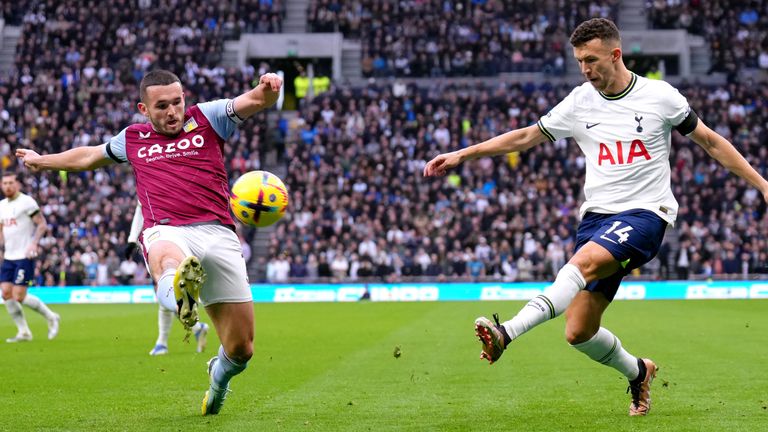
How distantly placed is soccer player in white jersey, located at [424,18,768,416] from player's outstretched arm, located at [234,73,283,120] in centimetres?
125

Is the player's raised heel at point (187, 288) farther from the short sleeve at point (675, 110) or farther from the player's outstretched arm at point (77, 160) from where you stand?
the short sleeve at point (675, 110)

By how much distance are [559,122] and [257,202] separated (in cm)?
267

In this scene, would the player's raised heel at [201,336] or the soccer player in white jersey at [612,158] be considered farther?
the player's raised heel at [201,336]

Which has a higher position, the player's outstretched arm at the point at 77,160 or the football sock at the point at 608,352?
the player's outstretched arm at the point at 77,160

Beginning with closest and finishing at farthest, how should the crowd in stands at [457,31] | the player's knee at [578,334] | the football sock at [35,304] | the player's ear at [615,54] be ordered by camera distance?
the player's ear at [615,54] → the player's knee at [578,334] → the football sock at [35,304] → the crowd in stands at [457,31]

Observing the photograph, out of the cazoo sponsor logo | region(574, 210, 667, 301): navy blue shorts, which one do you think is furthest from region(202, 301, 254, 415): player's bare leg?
region(574, 210, 667, 301): navy blue shorts

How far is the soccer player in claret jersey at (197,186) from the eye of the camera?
24.4 feet

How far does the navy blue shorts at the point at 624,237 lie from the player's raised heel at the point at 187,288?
265 centimetres

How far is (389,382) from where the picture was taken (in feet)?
33.6

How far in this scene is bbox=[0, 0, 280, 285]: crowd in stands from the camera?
107ft

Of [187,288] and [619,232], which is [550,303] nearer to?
[619,232]

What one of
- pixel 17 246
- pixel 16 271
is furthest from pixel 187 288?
pixel 17 246

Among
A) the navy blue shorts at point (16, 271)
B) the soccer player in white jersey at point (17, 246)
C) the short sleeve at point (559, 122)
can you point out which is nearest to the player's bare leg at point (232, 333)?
the short sleeve at point (559, 122)

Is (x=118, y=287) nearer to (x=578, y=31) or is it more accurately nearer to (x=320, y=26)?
(x=320, y=26)
